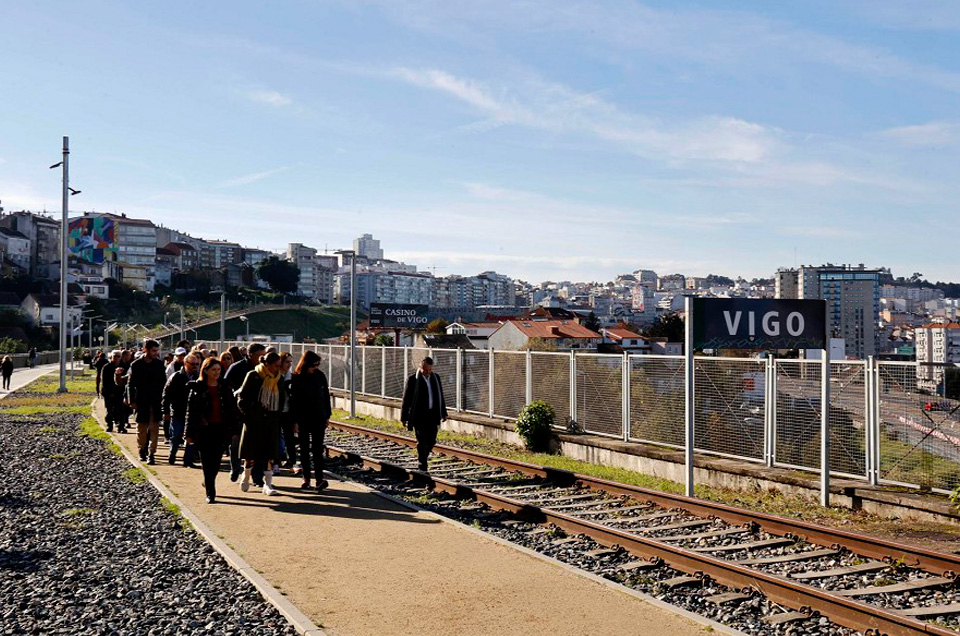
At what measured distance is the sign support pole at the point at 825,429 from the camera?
1119 centimetres

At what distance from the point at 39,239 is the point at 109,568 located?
16578 centimetres

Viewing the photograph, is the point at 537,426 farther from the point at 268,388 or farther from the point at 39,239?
the point at 39,239

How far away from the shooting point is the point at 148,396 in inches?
614

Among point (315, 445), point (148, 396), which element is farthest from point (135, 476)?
point (315, 445)

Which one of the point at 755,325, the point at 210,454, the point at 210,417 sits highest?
the point at 755,325

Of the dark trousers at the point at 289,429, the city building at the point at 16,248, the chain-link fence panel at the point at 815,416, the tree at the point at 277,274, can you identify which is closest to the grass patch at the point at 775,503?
the chain-link fence panel at the point at 815,416

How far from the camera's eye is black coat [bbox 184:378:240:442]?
11.7m

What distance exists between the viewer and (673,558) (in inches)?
327

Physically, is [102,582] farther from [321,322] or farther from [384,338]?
[321,322]

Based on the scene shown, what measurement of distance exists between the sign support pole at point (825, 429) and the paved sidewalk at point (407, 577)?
466cm

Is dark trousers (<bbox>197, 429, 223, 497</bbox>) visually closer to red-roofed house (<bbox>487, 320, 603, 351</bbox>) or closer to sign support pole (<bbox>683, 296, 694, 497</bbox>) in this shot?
sign support pole (<bbox>683, 296, 694, 497</bbox>)

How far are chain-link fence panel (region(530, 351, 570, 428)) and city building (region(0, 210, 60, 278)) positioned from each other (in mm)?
150834

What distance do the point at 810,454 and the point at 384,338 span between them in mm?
61604

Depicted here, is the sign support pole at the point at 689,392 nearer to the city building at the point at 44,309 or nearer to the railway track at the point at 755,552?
the railway track at the point at 755,552
